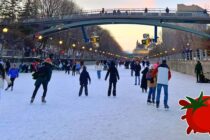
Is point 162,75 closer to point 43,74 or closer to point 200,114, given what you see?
point 43,74

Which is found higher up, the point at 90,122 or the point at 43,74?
the point at 43,74

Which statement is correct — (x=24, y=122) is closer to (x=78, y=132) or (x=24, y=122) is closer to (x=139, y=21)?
(x=78, y=132)

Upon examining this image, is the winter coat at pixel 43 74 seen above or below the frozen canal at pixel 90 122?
above

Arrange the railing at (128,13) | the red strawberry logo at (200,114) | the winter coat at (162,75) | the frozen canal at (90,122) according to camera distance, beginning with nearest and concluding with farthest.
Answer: the red strawberry logo at (200,114) → the frozen canal at (90,122) → the winter coat at (162,75) → the railing at (128,13)

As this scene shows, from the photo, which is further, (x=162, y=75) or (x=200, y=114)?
(x=162, y=75)

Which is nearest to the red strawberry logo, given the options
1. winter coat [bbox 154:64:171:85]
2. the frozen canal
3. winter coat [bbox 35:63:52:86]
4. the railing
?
the frozen canal

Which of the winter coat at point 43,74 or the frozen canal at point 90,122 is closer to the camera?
the frozen canal at point 90,122

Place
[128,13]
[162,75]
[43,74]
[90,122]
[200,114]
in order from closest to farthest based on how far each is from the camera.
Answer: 1. [200,114]
2. [90,122]
3. [162,75]
4. [43,74]
5. [128,13]

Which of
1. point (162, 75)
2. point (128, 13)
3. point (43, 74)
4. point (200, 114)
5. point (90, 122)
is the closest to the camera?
point (200, 114)

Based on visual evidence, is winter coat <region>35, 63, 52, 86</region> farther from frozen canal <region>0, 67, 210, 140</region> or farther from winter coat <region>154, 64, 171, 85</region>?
winter coat <region>154, 64, 171, 85</region>

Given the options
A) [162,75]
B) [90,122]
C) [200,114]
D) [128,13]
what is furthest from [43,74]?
[128,13]

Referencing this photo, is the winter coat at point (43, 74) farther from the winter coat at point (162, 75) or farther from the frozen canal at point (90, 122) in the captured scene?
the winter coat at point (162, 75)

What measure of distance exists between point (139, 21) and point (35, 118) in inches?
1782

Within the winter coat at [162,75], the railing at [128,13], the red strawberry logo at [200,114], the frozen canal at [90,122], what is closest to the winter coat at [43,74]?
the frozen canal at [90,122]
